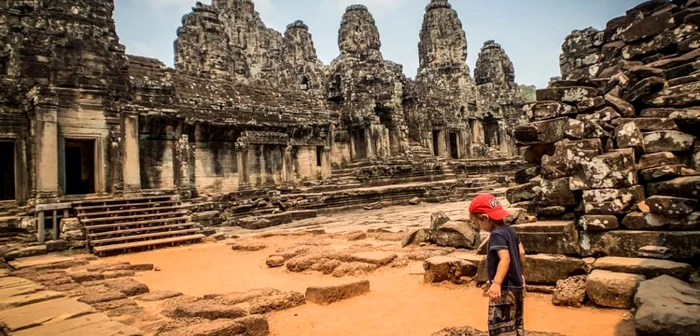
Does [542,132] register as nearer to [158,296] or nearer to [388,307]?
[388,307]

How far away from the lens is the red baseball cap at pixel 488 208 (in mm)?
3049

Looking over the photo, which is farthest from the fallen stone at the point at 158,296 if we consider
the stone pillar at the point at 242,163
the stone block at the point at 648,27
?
the stone pillar at the point at 242,163

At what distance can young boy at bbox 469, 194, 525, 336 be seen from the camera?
288cm

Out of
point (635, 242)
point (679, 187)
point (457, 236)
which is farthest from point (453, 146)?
point (635, 242)

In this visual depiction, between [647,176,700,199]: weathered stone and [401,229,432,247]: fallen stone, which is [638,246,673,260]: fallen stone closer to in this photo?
[647,176,700,199]: weathered stone

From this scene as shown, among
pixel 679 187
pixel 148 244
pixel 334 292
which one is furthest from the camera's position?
pixel 148 244

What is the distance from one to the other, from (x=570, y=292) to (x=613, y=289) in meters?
0.43

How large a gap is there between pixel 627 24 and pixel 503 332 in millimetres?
7381

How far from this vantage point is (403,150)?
81.6ft

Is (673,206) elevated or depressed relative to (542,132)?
depressed

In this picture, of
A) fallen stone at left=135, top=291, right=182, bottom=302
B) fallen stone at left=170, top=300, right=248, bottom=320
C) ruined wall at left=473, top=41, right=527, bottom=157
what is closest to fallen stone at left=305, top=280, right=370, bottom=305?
fallen stone at left=170, top=300, right=248, bottom=320

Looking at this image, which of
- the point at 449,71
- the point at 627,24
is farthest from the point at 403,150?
the point at 627,24

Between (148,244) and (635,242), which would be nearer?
(635,242)

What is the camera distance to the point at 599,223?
468cm
